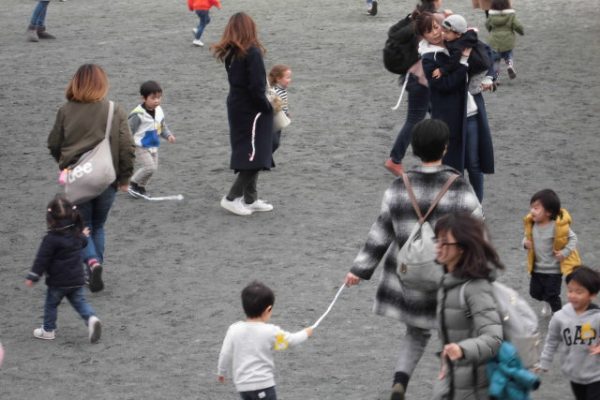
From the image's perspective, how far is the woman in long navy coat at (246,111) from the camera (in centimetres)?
1065

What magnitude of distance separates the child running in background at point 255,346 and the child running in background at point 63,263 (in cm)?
203

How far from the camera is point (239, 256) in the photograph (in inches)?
399

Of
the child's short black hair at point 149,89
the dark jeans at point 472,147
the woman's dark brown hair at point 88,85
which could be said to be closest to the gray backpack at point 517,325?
the woman's dark brown hair at point 88,85

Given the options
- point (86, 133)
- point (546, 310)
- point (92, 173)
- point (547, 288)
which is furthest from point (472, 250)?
point (86, 133)

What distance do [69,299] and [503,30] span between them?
9.32 metres

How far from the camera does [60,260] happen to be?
8383 millimetres

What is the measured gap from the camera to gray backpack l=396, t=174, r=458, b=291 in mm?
6730

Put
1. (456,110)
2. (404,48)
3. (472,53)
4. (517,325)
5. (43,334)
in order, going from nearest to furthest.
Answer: (517,325)
(43,334)
(472,53)
(456,110)
(404,48)

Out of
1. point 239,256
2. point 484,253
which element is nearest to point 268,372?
point 484,253

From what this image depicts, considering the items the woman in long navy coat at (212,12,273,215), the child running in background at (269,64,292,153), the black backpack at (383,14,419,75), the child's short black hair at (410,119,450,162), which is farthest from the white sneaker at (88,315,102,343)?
the black backpack at (383,14,419,75)

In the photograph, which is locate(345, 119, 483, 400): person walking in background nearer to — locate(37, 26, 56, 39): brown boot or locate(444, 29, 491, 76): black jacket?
locate(444, 29, 491, 76): black jacket

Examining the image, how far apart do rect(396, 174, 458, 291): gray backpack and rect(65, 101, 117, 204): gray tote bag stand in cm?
309

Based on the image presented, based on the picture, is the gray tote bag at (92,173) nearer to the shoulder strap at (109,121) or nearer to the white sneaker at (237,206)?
the shoulder strap at (109,121)

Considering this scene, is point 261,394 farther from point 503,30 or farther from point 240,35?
point 503,30
